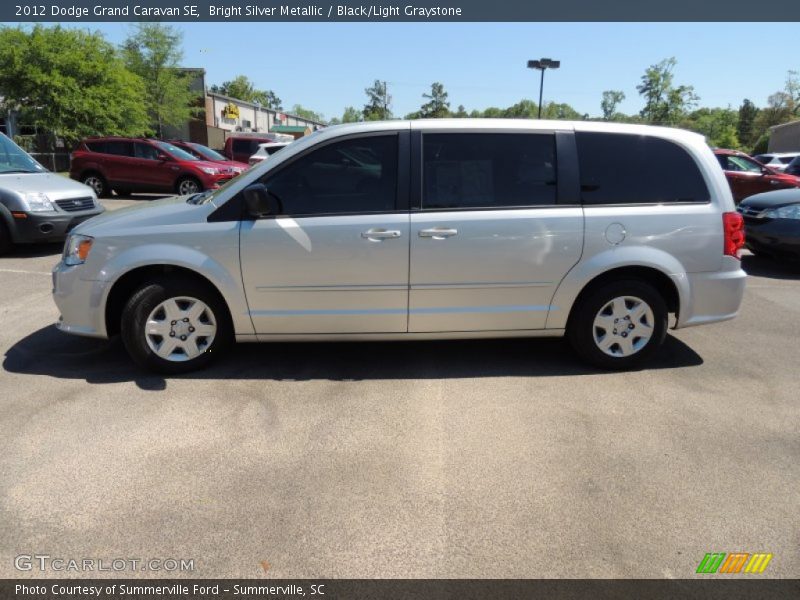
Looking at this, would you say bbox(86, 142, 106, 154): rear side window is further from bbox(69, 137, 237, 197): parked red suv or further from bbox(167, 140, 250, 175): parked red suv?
bbox(167, 140, 250, 175): parked red suv

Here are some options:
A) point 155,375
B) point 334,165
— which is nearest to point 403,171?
point 334,165

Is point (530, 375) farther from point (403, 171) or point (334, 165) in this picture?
point (334, 165)

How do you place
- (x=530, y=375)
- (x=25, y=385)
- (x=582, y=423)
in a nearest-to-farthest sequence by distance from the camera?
(x=582, y=423) → (x=25, y=385) → (x=530, y=375)

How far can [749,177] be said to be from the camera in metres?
13.8

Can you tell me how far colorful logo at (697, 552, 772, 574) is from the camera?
2.47 metres

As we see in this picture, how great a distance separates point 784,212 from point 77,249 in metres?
9.01

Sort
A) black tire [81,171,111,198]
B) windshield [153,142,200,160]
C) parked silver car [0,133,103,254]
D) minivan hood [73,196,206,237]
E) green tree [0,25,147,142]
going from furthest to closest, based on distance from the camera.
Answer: green tree [0,25,147,142] → black tire [81,171,111,198] → windshield [153,142,200,160] → parked silver car [0,133,103,254] → minivan hood [73,196,206,237]

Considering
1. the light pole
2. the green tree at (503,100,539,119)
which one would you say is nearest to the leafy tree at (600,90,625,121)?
the green tree at (503,100,539,119)

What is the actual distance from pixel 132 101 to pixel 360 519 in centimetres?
2896

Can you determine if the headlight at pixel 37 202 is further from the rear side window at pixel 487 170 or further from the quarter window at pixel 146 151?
the quarter window at pixel 146 151

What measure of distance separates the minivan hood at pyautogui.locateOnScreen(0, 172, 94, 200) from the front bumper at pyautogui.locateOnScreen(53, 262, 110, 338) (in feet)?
16.5

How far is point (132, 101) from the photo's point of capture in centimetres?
2697

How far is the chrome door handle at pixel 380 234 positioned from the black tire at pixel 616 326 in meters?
1.52

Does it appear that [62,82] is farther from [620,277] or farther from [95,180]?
[620,277]
